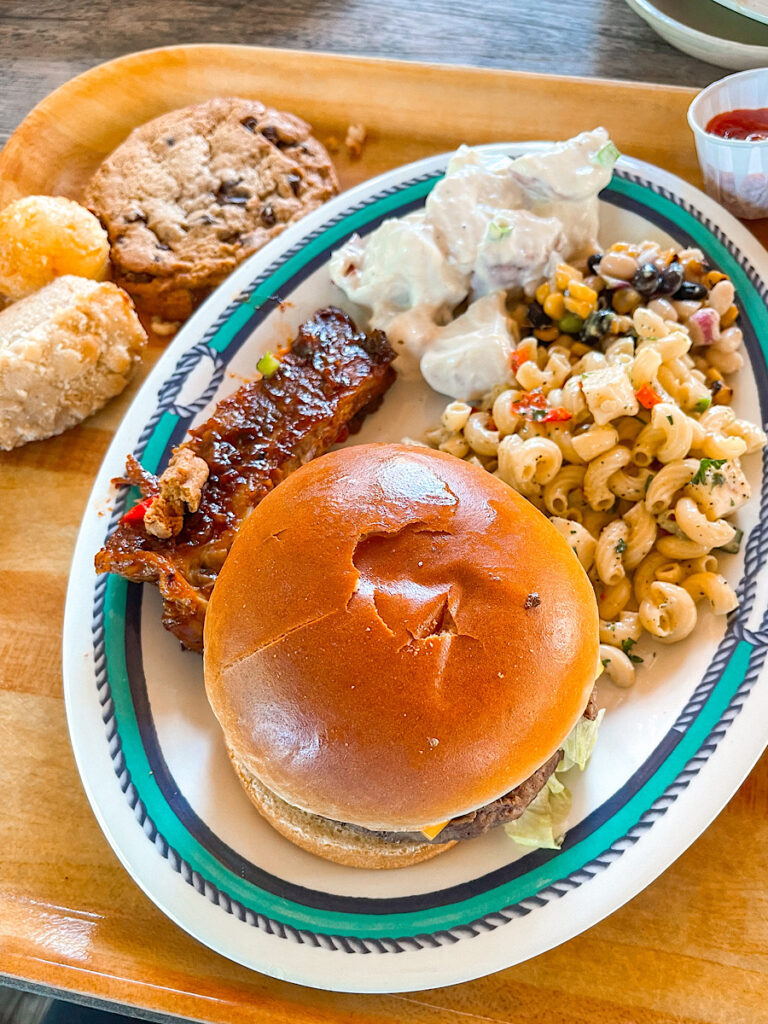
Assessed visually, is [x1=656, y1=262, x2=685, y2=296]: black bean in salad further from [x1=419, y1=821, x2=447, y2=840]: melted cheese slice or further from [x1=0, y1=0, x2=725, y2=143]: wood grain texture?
[x1=419, y1=821, x2=447, y2=840]: melted cheese slice

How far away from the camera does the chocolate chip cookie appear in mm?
2615

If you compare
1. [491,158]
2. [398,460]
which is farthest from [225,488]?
[491,158]

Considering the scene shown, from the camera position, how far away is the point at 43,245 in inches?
98.3

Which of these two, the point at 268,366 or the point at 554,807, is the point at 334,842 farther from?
the point at 268,366

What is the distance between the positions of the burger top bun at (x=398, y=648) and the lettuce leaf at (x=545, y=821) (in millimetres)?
248

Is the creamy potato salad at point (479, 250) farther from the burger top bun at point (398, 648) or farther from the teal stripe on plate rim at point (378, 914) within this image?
the burger top bun at point (398, 648)

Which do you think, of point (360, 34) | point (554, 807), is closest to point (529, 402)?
point (554, 807)

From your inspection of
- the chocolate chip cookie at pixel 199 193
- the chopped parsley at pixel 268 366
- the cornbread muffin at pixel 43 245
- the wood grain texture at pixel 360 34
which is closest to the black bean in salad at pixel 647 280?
the chopped parsley at pixel 268 366

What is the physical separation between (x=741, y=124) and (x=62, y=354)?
2.05 meters

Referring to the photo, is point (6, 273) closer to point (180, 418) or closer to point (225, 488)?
point (180, 418)

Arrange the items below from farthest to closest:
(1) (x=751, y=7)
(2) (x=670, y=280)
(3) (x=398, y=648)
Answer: (1) (x=751, y=7) → (2) (x=670, y=280) → (3) (x=398, y=648)

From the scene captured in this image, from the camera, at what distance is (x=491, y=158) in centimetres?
242

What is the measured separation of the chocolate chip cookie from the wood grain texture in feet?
2.40

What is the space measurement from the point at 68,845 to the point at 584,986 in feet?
3.85
